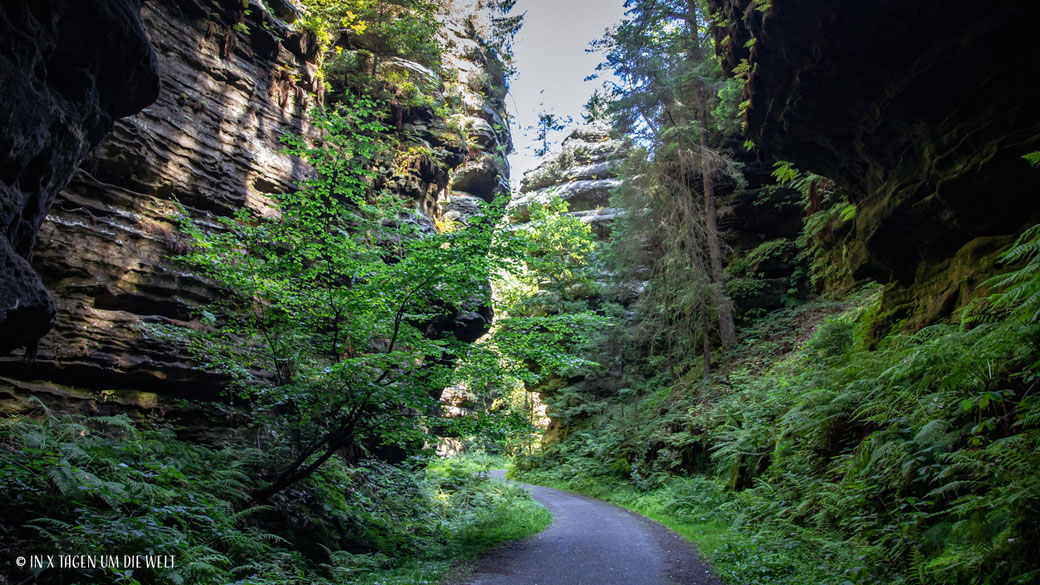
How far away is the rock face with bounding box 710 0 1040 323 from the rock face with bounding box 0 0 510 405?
1116 centimetres

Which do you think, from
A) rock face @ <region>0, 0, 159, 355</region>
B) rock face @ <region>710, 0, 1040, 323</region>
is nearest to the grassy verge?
rock face @ <region>710, 0, 1040, 323</region>

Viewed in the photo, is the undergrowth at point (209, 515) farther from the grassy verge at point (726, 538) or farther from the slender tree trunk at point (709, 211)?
the slender tree trunk at point (709, 211)

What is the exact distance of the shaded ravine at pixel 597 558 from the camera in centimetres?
635

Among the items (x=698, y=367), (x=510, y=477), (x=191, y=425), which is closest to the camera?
(x=191, y=425)

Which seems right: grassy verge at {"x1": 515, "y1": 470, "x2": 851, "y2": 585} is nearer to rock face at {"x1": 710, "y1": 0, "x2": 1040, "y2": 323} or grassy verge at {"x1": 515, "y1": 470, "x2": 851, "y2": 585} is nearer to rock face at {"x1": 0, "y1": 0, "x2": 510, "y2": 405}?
rock face at {"x1": 710, "y1": 0, "x2": 1040, "y2": 323}

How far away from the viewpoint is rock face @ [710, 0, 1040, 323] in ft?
18.9

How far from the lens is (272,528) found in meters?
7.19

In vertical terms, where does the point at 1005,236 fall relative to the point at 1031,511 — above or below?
above

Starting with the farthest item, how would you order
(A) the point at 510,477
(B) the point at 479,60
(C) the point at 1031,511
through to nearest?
(A) the point at 510,477 < (B) the point at 479,60 < (C) the point at 1031,511

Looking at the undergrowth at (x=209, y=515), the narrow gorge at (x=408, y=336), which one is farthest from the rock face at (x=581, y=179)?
the undergrowth at (x=209, y=515)

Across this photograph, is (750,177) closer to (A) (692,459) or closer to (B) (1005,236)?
(A) (692,459)

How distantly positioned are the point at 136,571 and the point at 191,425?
573cm

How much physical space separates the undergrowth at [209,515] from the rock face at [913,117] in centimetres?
899

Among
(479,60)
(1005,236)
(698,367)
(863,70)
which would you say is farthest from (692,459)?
(479,60)
